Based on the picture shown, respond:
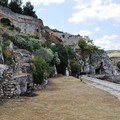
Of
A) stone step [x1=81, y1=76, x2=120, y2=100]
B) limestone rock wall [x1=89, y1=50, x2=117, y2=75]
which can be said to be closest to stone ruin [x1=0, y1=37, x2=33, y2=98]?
stone step [x1=81, y1=76, x2=120, y2=100]

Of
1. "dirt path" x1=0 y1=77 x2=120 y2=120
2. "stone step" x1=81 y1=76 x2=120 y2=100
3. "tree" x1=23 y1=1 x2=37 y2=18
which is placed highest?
"tree" x1=23 y1=1 x2=37 y2=18

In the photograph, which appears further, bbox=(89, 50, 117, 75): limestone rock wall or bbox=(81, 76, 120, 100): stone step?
bbox=(89, 50, 117, 75): limestone rock wall

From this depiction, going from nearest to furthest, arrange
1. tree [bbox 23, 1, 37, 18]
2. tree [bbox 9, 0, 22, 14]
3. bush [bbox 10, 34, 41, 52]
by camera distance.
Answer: bush [bbox 10, 34, 41, 52] < tree [bbox 9, 0, 22, 14] < tree [bbox 23, 1, 37, 18]

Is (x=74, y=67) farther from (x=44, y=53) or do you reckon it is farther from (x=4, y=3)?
(x=4, y=3)

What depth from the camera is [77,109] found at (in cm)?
1434

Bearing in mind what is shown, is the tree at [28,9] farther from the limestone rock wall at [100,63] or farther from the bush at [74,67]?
the bush at [74,67]

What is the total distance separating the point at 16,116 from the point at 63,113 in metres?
2.05

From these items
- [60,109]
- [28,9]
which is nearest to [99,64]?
[28,9]

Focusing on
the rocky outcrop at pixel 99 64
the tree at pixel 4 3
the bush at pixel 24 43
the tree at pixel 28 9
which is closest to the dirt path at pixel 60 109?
the bush at pixel 24 43

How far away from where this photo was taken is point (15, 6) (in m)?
53.1

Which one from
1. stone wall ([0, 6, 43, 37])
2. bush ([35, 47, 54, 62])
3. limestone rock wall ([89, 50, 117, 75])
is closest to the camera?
bush ([35, 47, 54, 62])

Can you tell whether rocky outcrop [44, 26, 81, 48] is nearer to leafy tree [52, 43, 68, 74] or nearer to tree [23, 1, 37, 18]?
tree [23, 1, 37, 18]

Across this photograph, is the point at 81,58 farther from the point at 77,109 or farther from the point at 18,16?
the point at 77,109

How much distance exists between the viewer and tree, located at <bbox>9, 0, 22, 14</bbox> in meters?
52.7
